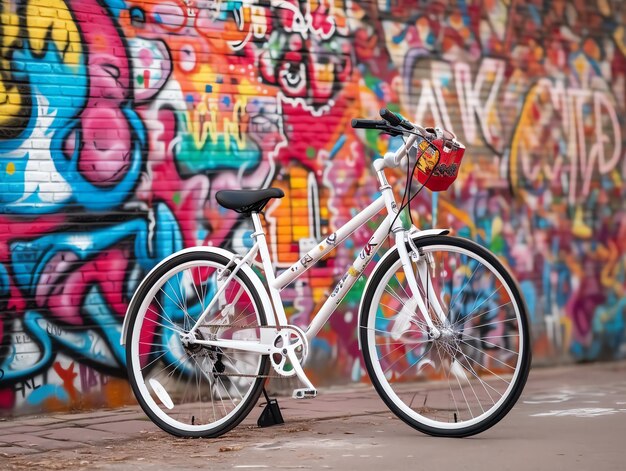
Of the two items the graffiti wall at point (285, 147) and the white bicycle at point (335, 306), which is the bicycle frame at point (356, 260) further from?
the graffiti wall at point (285, 147)

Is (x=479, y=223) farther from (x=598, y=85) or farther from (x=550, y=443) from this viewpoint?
(x=550, y=443)

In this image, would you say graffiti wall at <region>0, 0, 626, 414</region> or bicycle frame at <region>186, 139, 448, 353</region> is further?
graffiti wall at <region>0, 0, 626, 414</region>

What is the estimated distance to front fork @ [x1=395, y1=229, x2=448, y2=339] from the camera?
524 centimetres

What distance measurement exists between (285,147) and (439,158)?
2725mm

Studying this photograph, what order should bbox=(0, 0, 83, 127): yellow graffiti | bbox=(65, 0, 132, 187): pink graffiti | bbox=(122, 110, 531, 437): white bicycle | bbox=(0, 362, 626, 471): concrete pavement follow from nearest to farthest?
bbox=(0, 362, 626, 471): concrete pavement, bbox=(122, 110, 531, 437): white bicycle, bbox=(0, 0, 83, 127): yellow graffiti, bbox=(65, 0, 132, 187): pink graffiti

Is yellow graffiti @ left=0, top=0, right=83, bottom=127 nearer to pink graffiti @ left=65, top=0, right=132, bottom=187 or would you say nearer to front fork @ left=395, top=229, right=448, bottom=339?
pink graffiti @ left=65, top=0, right=132, bottom=187

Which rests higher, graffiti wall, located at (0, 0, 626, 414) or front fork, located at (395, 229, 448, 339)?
graffiti wall, located at (0, 0, 626, 414)

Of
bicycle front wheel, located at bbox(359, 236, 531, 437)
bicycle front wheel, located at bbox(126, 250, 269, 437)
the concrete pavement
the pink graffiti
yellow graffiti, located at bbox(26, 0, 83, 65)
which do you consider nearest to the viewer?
the concrete pavement

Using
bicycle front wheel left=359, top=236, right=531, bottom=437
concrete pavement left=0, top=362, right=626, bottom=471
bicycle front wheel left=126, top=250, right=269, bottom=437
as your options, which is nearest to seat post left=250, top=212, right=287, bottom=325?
bicycle front wheel left=126, top=250, right=269, bottom=437

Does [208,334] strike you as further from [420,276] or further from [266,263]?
[420,276]

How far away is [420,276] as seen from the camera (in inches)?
211

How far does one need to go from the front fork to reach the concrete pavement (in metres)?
0.62

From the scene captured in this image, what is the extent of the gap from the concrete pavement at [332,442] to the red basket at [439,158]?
1.28 m

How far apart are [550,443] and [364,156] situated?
3.54m
